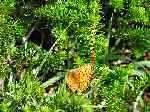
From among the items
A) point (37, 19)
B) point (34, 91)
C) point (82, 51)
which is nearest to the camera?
point (34, 91)

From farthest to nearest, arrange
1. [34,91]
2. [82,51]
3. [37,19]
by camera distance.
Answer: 1. [37,19]
2. [82,51]
3. [34,91]

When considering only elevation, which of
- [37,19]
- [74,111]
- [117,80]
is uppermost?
[37,19]

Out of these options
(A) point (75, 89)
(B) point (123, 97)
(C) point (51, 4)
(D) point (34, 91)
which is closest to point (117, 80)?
(B) point (123, 97)

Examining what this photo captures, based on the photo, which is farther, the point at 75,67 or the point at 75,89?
the point at 75,67

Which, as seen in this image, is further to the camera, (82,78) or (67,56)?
(67,56)

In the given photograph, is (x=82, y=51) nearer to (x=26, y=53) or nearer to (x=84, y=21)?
(x=84, y=21)

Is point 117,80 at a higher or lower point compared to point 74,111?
higher

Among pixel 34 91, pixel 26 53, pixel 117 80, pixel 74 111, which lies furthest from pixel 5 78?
pixel 117 80

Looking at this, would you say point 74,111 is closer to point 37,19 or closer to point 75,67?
point 75,67

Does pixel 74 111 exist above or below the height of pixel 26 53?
below
